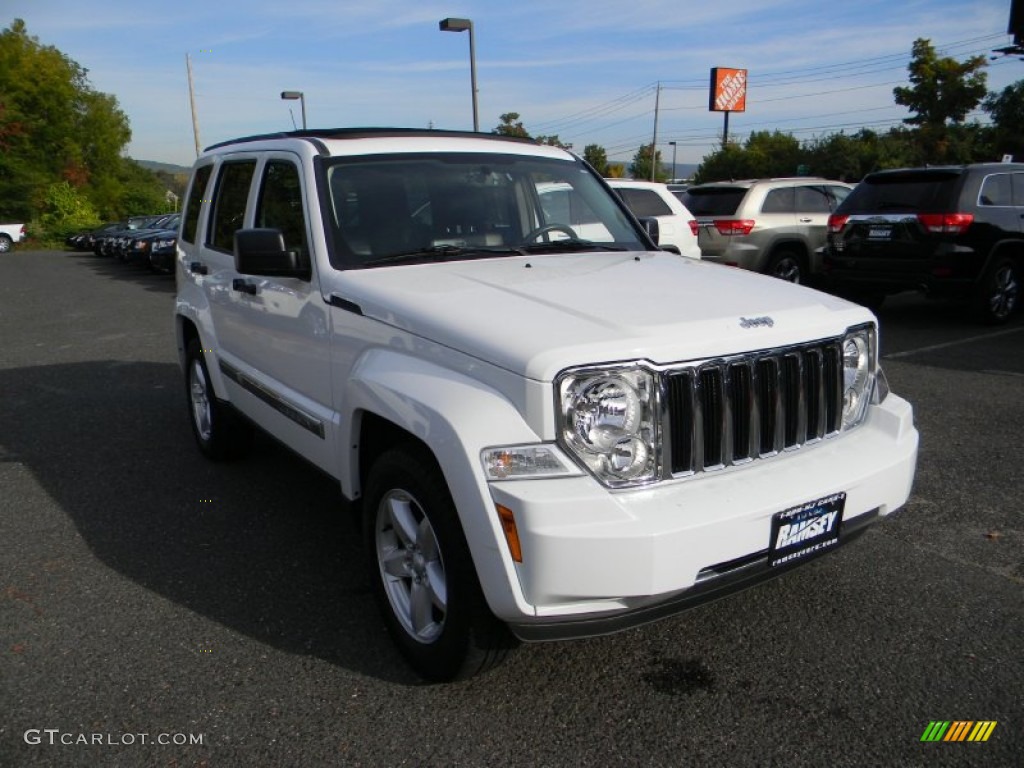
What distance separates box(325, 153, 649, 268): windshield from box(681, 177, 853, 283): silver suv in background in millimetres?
7092

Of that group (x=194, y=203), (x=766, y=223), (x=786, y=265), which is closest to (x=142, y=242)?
(x=766, y=223)

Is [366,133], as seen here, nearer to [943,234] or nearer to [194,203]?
[194,203]

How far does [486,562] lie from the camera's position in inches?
96.3

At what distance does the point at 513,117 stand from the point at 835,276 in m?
34.0

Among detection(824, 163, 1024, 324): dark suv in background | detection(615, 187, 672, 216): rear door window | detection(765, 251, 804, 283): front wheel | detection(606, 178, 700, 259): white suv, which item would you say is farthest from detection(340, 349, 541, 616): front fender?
detection(765, 251, 804, 283): front wheel

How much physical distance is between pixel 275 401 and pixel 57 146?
6477 centimetres

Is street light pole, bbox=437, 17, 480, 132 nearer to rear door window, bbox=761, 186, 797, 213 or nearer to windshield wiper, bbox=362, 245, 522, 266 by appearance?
rear door window, bbox=761, 186, 797, 213

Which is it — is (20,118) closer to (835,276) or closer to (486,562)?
(835,276)

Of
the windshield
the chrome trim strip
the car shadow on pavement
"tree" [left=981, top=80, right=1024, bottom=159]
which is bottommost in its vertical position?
the car shadow on pavement

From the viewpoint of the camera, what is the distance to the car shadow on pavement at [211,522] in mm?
3428

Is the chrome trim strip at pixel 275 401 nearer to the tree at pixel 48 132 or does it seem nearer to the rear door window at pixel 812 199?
the rear door window at pixel 812 199

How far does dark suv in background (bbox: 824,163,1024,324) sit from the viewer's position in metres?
9.52

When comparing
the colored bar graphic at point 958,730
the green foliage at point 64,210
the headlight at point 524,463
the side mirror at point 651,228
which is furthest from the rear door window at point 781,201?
the green foliage at point 64,210

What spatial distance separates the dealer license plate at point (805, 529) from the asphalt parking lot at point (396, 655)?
517 mm
